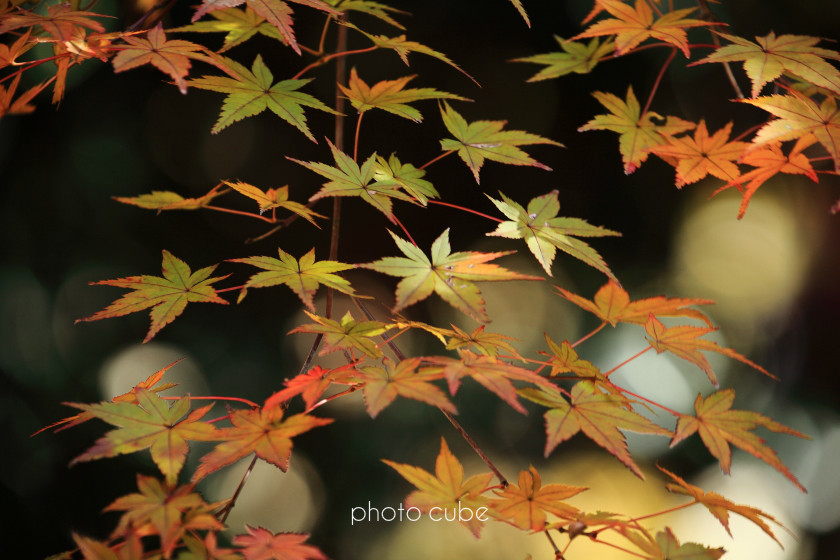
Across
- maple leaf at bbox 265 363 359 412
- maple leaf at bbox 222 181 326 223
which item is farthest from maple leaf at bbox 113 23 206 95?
maple leaf at bbox 265 363 359 412

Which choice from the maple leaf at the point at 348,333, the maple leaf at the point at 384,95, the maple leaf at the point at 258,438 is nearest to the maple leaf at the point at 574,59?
the maple leaf at the point at 384,95

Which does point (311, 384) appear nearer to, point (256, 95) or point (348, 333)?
point (348, 333)

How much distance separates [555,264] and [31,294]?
5.49ft

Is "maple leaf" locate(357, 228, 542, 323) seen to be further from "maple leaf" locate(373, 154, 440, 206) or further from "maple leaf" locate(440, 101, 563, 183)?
"maple leaf" locate(440, 101, 563, 183)

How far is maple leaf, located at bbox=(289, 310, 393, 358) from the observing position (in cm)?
70

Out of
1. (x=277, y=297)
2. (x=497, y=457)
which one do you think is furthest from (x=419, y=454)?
(x=277, y=297)

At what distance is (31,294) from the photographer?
1.78 metres

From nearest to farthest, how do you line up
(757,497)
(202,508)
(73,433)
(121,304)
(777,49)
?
(202,508) → (121,304) → (777,49) → (73,433) → (757,497)

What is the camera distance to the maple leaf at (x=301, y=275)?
75 cm

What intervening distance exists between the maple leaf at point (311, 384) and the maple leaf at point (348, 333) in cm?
3

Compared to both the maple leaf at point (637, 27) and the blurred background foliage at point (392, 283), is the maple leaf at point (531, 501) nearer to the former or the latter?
the maple leaf at point (637, 27)

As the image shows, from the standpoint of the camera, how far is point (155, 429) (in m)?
0.67

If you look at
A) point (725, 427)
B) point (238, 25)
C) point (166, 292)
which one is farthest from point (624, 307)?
point (238, 25)

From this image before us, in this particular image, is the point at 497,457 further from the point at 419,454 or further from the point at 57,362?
the point at 57,362
